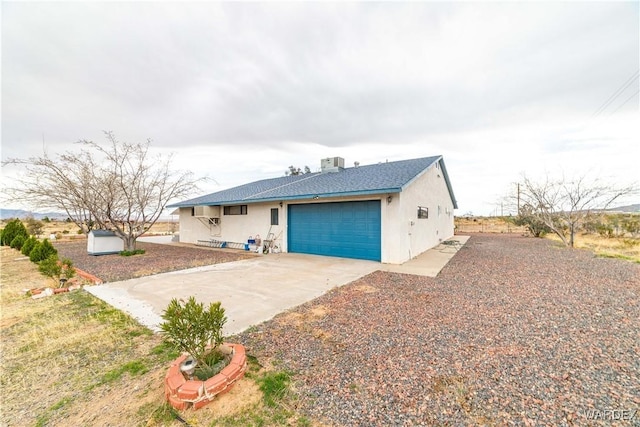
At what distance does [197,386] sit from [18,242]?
19016 mm

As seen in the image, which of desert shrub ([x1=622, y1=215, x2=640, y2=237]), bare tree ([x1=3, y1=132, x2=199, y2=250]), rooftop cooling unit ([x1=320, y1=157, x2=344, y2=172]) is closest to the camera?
bare tree ([x1=3, y1=132, x2=199, y2=250])

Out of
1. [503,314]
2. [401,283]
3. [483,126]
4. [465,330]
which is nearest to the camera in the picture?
[465,330]

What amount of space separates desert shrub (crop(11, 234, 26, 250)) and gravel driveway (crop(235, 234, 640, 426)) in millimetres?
17736

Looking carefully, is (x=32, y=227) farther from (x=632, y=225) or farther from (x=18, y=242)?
(x=632, y=225)

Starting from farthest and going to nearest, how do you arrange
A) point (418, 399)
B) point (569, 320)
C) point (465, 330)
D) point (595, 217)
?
point (595, 217) < point (569, 320) < point (465, 330) < point (418, 399)

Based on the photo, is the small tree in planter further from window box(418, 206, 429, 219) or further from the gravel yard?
window box(418, 206, 429, 219)

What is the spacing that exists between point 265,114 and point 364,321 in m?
11.3

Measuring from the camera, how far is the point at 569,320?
3.86m

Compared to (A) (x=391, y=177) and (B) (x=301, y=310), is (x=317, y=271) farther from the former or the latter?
(A) (x=391, y=177)

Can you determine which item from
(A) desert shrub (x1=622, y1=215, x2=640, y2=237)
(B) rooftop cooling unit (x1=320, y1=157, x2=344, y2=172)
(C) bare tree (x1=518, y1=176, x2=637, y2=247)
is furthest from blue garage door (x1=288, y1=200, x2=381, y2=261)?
(A) desert shrub (x1=622, y1=215, x2=640, y2=237)

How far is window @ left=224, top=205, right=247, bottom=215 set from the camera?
13.3 m

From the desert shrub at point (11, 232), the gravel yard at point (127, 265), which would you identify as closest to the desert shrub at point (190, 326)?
the gravel yard at point (127, 265)

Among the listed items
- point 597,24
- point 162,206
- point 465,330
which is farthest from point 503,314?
point 162,206

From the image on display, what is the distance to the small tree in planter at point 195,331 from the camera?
238cm
